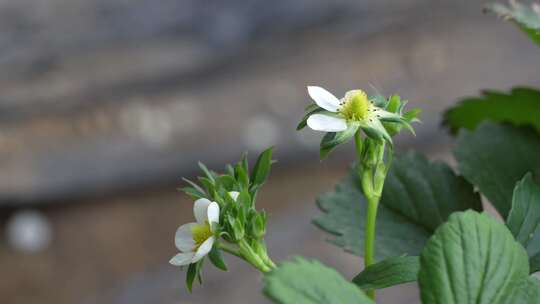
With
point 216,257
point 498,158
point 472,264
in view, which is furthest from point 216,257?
point 498,158

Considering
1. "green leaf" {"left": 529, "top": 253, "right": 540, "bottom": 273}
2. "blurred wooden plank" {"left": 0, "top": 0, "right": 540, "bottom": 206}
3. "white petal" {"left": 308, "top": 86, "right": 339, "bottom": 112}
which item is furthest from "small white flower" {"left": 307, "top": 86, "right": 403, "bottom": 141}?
"blurred wooden plank" {"left": 0, "top": 0, "right": 540, "bottom": 206}

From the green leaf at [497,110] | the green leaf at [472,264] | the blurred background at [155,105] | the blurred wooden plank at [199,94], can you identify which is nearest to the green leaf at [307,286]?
the green leaf at [472,264]

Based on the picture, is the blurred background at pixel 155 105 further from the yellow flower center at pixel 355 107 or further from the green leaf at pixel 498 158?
the yellow flower center at pixel 355 107

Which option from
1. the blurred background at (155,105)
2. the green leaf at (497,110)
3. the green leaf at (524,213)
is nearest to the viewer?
the green leaf at (524,213)

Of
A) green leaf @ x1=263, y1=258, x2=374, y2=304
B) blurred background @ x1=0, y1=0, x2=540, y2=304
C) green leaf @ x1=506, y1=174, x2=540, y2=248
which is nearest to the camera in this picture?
green leaf @ x1=263, y1=258, x2=374, y2=304

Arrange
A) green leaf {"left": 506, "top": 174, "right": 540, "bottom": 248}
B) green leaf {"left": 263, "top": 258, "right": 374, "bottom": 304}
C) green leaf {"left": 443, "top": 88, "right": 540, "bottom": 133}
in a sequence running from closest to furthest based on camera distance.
A: green leaf {"left": 263, "top": 258, "right": 374, "bottom": 304}, green leaf {"left": 506, "top": 174, "right": 540, "bottom": 248}, green leaf {"left": 443, "top": 88, "right": 540, "bottom": 133}

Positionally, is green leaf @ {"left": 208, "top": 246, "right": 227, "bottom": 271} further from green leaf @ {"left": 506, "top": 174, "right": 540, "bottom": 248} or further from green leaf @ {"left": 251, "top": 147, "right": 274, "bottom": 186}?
green leaf @ {"left": 506, "top": 174, "right": 540, "bottom": 248}

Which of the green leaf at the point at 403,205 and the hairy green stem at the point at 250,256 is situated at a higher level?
the hairy green stem at the point at 250,256

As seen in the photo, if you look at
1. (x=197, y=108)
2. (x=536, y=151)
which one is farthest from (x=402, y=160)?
(x=197, y=108)
